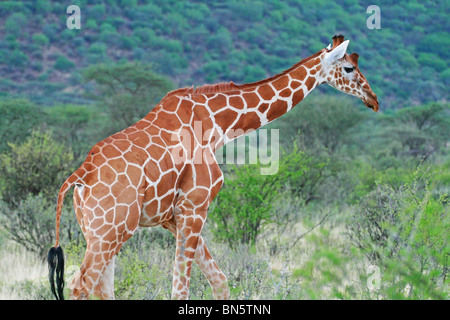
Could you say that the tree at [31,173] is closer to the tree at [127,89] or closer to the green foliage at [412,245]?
the green foliage at [412,245]

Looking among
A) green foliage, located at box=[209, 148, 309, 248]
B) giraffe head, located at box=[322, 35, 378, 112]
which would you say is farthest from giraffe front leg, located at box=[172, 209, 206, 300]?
green foliage, located at box=[209, 148, 309, 248]

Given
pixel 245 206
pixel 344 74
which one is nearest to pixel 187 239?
pixel 344 74

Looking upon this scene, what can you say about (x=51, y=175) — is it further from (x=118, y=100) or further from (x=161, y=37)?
(x=161, y=37)

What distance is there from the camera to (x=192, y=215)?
14.4ft

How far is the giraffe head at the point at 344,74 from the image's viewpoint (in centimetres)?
491

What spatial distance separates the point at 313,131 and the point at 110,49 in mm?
24332

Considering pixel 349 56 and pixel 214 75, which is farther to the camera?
pixel 214 75

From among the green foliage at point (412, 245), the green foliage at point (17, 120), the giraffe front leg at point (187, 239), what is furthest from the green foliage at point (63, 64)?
the giraffe front leg at point (187, 239)

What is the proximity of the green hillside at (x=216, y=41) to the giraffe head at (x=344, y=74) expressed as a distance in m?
31.6

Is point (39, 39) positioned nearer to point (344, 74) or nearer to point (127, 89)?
point (127, 89)

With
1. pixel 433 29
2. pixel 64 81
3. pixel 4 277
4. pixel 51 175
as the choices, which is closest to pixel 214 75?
pixel 64 81

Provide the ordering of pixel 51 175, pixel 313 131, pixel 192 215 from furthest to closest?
pixel 313 131
pixel 51 175
pixel 192 215

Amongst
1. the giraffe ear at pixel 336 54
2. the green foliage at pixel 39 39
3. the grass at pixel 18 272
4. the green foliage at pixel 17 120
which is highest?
the green foliage at pixel 39 39
